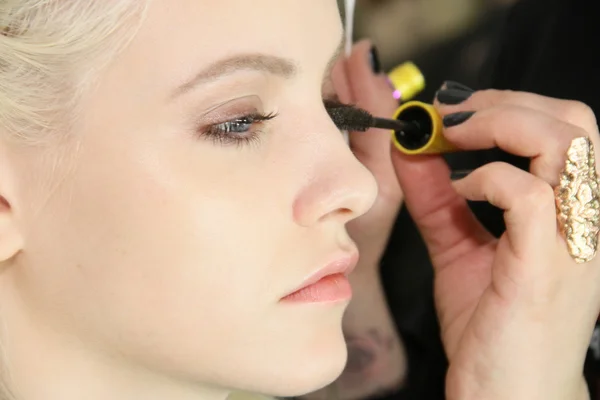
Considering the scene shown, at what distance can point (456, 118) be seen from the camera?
0.81 meters

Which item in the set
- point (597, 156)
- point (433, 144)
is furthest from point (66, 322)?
point (597, 156)

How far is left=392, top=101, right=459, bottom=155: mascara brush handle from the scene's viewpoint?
0.82m

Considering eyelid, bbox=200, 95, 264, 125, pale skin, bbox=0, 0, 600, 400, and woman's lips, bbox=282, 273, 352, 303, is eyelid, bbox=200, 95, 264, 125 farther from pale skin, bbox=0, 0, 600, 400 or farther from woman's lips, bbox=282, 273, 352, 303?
woman's lips, bbox=282, 273, 352, 303

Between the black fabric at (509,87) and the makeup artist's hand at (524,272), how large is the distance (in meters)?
0.18

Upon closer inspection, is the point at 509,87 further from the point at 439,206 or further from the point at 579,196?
the point at 579,196

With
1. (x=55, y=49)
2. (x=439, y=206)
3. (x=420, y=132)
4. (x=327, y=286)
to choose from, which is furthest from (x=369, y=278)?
(x=55, y=49)

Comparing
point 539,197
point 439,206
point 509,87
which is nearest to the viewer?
point 539,197

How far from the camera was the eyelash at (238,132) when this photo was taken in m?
0.60

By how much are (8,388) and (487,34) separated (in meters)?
0.93

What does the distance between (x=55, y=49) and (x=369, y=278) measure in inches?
26.2

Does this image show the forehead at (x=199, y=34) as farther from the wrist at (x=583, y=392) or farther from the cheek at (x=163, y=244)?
the wrist at (x=583, y=392)

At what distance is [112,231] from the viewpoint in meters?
0.60

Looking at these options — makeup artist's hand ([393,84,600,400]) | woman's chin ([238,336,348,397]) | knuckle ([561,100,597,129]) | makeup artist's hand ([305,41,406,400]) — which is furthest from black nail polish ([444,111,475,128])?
woman's chin ([238,336,348,397])

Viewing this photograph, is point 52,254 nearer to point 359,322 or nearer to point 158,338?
point 158,338
